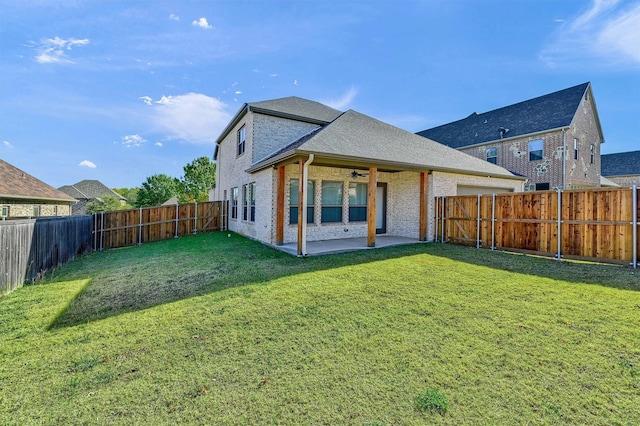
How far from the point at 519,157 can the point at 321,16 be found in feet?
56.4

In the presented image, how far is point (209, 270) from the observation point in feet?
22.9

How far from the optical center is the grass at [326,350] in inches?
90.4

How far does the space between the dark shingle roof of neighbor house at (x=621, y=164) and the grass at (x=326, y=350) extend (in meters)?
32.6

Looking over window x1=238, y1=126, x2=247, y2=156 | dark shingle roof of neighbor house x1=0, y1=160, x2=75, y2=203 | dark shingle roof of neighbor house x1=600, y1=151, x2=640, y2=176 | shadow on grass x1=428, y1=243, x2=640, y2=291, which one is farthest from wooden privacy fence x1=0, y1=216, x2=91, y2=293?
dark shingle roof of neighbor house x1=600, y1=151, x2=640, y2=176

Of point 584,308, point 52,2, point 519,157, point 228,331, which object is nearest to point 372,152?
point 584,308

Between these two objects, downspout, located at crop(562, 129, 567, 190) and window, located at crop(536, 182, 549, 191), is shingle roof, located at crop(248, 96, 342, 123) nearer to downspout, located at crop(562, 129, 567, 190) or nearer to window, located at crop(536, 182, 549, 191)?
downspout, located at crop(562, 129, 567, 190)

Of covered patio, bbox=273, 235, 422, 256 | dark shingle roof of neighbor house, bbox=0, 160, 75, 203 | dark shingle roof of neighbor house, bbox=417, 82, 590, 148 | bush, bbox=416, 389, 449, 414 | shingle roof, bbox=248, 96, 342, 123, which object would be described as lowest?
bush, bbox=416, 389, 449, 414

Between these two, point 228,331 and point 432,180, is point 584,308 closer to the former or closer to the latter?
point 228,331

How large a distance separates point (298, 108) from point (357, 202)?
599 cm

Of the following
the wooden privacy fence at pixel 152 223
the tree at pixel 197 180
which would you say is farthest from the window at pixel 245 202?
the tree at pixel 197 180

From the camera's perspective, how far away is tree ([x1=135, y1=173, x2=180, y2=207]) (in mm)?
41812

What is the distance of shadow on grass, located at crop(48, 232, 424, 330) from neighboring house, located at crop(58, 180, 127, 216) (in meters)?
38.3

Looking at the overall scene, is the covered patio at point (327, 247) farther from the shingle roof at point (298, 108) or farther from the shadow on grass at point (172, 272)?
the shingle roof at point (298, 108)

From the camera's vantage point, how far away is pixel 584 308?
4.18 metres
